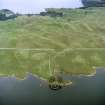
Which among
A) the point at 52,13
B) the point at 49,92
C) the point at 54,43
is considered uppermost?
the point at 52,13

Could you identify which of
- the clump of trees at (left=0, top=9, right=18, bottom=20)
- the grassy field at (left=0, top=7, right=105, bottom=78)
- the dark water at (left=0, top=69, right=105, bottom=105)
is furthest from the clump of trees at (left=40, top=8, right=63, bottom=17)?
the dark water at (left=0, top=69, right=105, bottom=105)

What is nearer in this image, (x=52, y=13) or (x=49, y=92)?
(x=49, y=92)

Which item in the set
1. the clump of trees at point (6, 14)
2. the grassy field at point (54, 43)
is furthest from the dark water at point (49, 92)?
the clump of trees at point (6, 14)

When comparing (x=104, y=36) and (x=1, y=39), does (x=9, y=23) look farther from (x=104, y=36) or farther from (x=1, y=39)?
(x=104, y=36)

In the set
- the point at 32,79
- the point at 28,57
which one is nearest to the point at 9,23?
the point at 28,57

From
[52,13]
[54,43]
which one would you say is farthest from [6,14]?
[54,43]

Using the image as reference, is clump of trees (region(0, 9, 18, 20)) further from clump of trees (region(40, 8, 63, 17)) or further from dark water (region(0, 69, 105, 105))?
dark water (region(0, 69, 105, 105))

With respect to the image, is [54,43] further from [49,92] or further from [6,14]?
[6,14]
